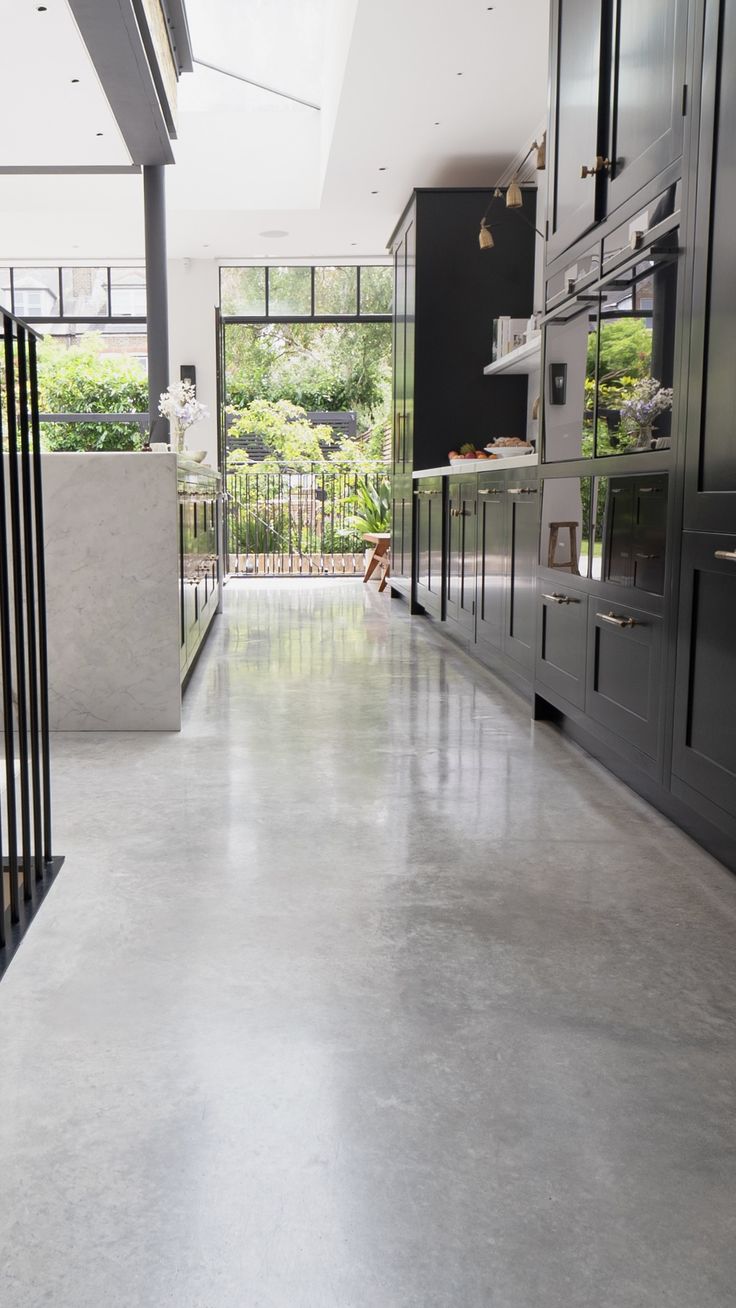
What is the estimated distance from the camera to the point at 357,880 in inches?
87.3

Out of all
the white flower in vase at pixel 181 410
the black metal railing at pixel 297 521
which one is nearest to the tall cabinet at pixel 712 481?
the white flower in vase at pixel 181 410

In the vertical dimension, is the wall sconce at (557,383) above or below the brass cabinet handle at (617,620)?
above

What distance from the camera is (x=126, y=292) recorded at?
11305mm

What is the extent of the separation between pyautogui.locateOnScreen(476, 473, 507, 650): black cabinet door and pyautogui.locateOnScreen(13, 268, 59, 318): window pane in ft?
26.9

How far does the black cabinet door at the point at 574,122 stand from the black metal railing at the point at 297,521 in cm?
698

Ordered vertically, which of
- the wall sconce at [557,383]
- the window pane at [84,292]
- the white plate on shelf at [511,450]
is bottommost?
the white plate on shelf at [511,450]

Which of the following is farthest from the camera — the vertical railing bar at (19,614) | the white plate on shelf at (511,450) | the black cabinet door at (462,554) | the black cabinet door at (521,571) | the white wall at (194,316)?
the white wall at (194,316)

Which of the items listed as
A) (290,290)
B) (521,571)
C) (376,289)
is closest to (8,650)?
(521,571)

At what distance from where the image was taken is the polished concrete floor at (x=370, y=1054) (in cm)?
111

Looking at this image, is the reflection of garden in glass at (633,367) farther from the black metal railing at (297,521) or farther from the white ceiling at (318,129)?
the black metal railing at (297,521)

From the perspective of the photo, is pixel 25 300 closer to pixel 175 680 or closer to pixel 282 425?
pixel 282 425

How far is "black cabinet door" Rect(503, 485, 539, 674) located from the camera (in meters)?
3.80

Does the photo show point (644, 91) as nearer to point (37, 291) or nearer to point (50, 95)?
point (50, 95)

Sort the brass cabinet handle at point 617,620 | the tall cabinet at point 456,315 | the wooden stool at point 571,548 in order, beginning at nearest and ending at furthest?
the brass cabinet handle at point 617,620, the wooden stool at point 571,548, the tall cabinet at point 456,315
